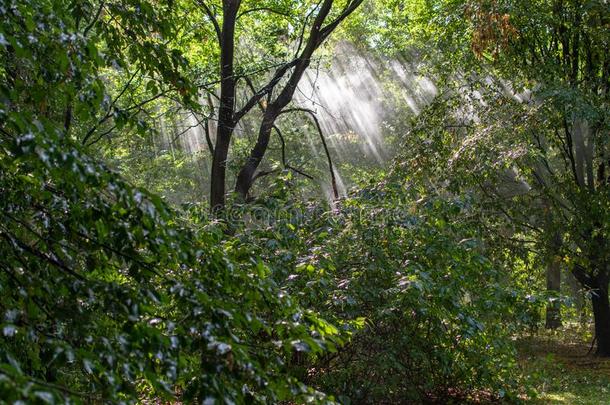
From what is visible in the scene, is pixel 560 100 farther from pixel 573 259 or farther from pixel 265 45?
pixel 265 45

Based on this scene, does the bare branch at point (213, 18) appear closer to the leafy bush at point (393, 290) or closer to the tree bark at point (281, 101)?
the tree bark at point (281, 101)

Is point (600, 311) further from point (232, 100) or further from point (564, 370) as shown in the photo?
point (232, 100)

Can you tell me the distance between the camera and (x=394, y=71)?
26.6m

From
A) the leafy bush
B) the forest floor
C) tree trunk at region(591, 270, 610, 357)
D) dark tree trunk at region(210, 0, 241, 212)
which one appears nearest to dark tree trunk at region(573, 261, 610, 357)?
tree trunk at region(591, 270, 610, 357)

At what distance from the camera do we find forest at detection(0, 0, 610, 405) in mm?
2381

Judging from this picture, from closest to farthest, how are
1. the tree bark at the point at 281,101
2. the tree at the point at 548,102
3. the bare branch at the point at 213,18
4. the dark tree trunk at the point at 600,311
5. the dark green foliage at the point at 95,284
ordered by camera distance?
the dark green foliage at the point at 95,284
the tree bark at the point at 281,101
the tree at the point at 548,102
the bare branch at the point at 213,18
the dark tree trunk at the point at 600,311

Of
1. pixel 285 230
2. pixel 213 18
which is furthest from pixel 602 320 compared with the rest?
pixel 213 18

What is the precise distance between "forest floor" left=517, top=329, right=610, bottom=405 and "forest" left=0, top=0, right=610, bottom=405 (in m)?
0.10

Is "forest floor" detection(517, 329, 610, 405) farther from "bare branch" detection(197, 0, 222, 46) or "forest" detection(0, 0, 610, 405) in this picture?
"bare branch" detection(197, 0, 222, 46)

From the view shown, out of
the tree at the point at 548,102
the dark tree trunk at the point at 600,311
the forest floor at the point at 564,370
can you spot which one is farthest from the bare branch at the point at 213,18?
the dark tree trunk at the point at 600,311

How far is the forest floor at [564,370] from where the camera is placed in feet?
29.3

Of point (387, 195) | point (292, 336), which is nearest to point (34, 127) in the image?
point (292, 336)

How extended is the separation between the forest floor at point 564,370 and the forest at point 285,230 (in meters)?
0.10

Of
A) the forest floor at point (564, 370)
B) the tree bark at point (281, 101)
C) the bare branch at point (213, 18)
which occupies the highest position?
the bare branch at point (213, 18)
